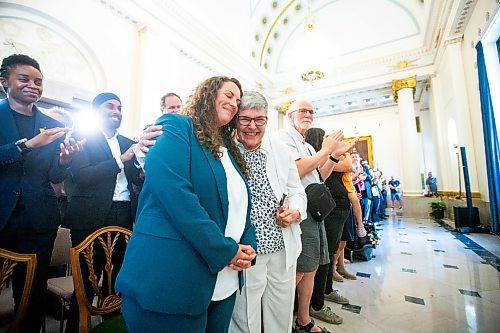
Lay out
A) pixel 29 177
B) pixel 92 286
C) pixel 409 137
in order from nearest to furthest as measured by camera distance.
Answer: pixel 92 286 < pixel 29 177 < pixel 409 137

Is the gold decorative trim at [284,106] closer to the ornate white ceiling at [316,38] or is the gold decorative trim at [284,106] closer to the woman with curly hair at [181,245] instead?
the ornate white ceiling at [316,38]

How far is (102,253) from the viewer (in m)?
1.40

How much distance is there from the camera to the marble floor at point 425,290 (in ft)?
5.88

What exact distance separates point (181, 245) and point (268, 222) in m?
0.55

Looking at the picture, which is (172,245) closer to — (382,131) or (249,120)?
(249,120)

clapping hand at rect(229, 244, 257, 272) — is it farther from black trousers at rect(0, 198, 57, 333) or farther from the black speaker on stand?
the black speaker on stand

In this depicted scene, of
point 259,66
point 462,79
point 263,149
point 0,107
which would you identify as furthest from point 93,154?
point 259,66

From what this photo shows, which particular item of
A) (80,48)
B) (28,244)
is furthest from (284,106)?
(28,244)

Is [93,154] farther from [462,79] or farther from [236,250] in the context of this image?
[462,79]

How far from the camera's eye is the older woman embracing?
114 cm

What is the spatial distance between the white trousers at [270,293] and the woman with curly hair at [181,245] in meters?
0.24

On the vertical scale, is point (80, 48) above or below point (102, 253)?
above

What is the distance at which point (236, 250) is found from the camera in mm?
775

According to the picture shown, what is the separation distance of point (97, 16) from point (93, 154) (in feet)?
14.2
